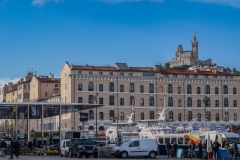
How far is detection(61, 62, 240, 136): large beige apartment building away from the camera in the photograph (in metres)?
88.1

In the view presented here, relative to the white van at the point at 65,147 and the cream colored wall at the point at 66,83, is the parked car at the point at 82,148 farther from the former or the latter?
the cream colored wall at the point at 66,83

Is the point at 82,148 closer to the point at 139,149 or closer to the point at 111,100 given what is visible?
the point at 139,149

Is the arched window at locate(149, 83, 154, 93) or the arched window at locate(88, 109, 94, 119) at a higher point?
the arched window at locate(149, 83, 154, 93)

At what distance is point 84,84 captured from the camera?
287 ft

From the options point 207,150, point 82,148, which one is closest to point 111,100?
point 82,148

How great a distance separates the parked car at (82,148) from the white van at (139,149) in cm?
175

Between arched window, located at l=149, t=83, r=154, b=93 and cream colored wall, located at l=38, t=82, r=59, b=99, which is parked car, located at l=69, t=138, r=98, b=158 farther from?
cream colored wall, located at l=38, t=82, r=59, b=99

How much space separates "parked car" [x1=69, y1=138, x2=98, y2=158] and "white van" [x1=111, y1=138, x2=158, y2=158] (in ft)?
5.75

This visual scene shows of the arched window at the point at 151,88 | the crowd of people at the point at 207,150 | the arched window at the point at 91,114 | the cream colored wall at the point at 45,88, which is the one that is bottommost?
the crowd of people at the point at 207,150

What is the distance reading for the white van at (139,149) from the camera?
136ft

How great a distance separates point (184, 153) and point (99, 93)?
4370cm

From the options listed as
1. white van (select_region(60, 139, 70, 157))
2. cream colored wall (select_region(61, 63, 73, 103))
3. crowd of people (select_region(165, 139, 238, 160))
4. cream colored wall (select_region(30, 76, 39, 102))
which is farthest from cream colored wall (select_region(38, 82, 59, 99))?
crowd of people (select_region(165, 139, 238, 160))

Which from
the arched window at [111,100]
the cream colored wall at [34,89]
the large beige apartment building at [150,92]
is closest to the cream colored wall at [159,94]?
the large beige apartment building at [150,92]

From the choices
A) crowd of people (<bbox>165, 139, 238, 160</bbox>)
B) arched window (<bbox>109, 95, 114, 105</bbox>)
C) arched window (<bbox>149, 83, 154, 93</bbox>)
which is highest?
arched window (<bbox>149, 83, 154, 93</bbox>)
